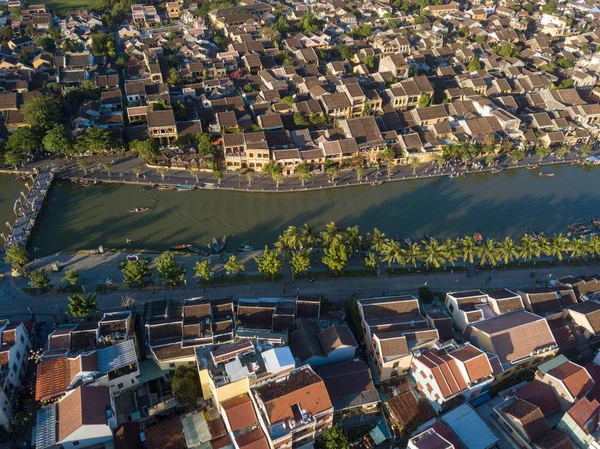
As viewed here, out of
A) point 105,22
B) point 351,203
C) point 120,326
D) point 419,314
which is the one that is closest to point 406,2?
point 105,22

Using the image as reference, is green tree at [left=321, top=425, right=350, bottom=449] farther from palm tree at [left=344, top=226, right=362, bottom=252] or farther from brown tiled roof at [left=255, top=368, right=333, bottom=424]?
palm tree at [left=344, top=226, right=362, bottom=252]

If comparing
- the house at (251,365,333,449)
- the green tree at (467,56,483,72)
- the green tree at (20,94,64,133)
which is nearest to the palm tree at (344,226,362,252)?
the house at (251,365,333,449)

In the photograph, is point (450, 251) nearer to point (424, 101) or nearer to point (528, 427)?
point (528, 427)

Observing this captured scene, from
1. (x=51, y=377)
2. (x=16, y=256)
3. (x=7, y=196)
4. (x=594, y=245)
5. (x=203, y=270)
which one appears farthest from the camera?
(x=7, y=196)

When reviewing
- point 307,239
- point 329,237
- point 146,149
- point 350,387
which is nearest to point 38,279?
point 146,149

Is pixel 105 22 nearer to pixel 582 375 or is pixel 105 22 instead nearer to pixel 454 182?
pixel 454 182

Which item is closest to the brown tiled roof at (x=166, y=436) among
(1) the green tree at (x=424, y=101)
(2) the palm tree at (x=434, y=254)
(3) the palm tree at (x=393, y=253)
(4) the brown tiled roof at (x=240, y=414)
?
(4) the brown tiled roof at (x=240, y=414)
